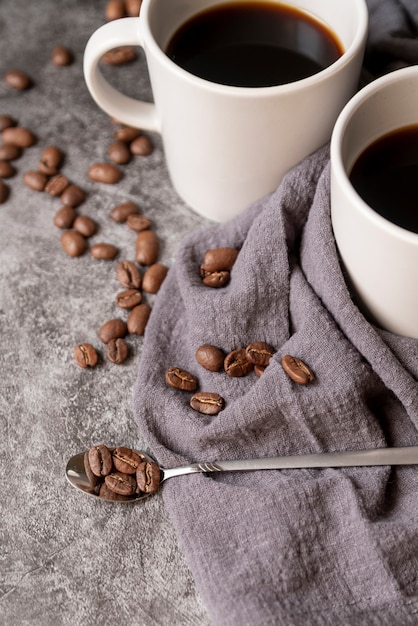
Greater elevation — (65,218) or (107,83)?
(107,83)

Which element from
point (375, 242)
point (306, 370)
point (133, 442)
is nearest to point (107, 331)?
point (133, 442)

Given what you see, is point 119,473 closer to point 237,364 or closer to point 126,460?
point 126,460

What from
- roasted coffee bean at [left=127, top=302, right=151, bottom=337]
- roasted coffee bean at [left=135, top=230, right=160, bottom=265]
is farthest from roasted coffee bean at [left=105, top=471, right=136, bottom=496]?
roasted coffee bean at [left=135, top=230, right=160, bottom=265]

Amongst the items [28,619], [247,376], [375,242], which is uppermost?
[375,242]

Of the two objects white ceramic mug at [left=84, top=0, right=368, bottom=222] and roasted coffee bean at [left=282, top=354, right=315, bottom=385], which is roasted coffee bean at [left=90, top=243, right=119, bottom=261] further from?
roasted coffee bean at [left=282, top=354, right=315, bottom=385]

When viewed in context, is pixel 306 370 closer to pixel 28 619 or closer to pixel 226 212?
pixel 226 212

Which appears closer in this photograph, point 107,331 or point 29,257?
point 107,331

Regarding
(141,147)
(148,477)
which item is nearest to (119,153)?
(141,147)
